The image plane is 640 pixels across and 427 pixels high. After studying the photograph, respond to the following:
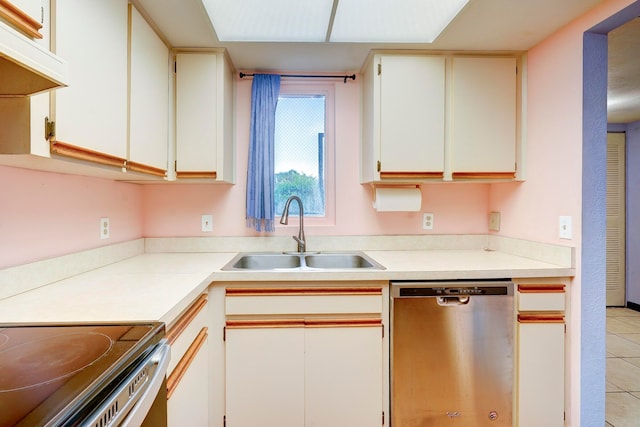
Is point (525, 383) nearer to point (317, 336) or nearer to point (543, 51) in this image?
point (317, 336)

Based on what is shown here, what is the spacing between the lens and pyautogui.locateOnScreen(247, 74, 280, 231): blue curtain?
2137 millimetres

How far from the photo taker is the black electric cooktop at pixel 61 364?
0.55 metres

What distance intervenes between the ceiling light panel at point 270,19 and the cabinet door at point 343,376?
1520 millimetres

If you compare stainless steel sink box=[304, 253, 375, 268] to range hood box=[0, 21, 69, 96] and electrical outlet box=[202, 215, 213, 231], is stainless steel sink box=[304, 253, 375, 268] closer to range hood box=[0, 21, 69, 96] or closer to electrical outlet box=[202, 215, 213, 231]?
electrical outlet box=[202, 215, 213, 231]

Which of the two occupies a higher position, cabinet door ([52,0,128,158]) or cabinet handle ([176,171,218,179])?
cabinet door ([52,0,128,158])

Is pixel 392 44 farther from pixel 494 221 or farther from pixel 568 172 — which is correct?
pixel 494 221

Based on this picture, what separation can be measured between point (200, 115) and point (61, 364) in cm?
149

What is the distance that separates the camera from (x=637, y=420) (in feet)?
6.10

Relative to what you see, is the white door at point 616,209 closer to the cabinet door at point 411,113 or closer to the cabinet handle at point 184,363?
the cabinet door at point 411,113

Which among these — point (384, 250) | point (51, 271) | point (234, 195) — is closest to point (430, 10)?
point (384, 250)

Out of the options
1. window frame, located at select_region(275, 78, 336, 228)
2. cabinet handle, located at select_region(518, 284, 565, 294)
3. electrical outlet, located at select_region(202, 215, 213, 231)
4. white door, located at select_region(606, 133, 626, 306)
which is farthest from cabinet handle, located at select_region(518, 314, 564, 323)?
white door, located at select_region(606, 133, 626, 306)

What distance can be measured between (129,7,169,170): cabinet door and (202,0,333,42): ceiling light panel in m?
0.32

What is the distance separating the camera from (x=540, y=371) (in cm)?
162

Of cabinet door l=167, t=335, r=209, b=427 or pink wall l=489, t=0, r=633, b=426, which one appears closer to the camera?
cabinet door l=167, t=335, r=209, b=427
